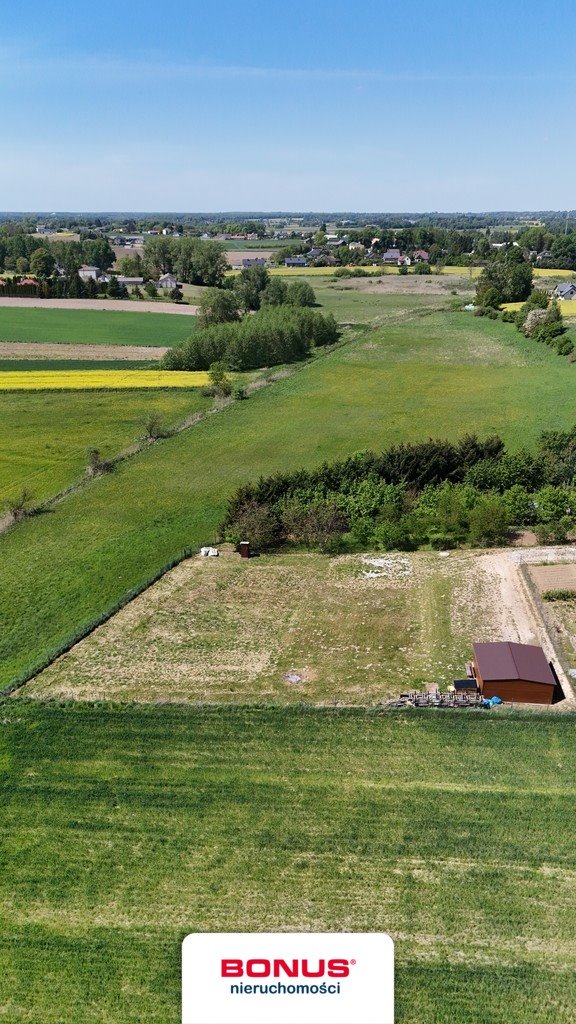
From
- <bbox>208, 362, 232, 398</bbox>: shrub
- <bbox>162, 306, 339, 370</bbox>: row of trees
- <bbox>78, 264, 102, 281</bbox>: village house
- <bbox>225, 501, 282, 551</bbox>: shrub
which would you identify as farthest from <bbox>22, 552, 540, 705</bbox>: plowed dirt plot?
<bbox>78, 264, 102, 281</bbox>: village house

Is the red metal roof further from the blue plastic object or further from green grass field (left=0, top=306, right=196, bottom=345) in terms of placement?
green grass field (left=0, top=306, right=196, bottom=345)

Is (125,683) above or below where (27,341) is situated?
below

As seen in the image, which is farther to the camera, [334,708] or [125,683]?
[125,683]

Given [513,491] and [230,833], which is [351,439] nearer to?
[513,491]

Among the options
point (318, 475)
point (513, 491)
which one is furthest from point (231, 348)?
point (513, 491)

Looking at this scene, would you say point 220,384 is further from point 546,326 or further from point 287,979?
point 287,979

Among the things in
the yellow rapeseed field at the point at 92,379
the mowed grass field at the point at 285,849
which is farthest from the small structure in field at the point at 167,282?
the mowed grass field at the point at 285,849
